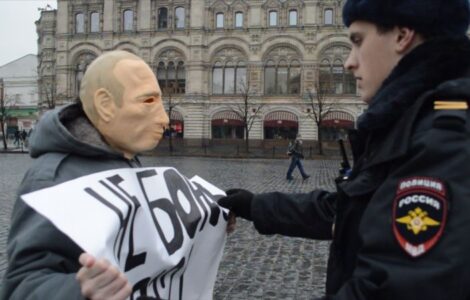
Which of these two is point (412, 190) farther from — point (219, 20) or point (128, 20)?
point (128, 20)

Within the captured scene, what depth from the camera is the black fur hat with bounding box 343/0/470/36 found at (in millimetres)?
1590

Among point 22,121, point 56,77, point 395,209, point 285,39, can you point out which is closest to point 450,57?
point 395,209

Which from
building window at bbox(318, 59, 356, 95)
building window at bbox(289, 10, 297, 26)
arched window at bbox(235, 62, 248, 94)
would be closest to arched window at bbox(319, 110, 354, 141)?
building window at bbox(318, 59, 356, 95)

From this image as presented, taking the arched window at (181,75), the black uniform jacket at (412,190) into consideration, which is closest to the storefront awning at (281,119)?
the arched window at (181,75)

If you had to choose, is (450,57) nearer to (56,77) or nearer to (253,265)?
(253,265)

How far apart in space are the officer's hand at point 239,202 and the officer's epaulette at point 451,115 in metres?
1.25

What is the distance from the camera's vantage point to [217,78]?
4647 cm

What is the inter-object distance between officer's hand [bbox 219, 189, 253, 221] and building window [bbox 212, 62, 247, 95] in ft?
141

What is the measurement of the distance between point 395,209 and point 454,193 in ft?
0.52

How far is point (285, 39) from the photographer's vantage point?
4450 centimetres

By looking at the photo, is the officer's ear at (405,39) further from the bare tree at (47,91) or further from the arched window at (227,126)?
the bare tree at (47,91)

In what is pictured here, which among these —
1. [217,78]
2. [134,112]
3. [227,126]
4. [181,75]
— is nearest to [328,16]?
[217,78]

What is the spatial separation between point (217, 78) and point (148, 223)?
148 ft

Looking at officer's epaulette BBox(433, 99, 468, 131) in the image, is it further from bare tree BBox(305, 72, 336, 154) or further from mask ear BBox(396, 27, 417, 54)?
bare tree BBox(305, 72, 336, 154)
